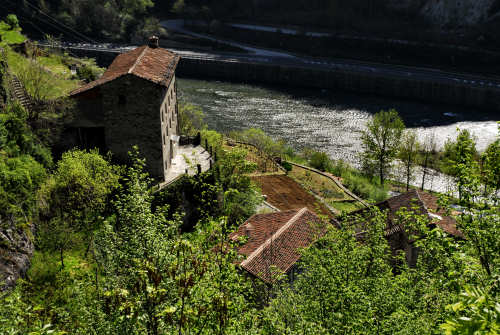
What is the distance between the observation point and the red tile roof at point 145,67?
37.8 metres

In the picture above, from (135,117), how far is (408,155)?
38658 millimetres

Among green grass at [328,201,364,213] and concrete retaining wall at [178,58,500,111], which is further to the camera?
concrete retaining wall at [178,58,500,111]

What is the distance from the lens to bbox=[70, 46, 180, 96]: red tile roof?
37.8 meters

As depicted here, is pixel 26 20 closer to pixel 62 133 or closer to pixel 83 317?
pixel 62 133

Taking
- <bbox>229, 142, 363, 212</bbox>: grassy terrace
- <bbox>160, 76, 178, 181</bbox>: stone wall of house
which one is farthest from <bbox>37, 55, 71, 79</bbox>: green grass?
<bbox>229, 142, 363, 212</bbox>: grassy terrace

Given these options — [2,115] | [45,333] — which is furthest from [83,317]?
[2,115]

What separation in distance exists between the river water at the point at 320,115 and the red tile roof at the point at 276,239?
111ft

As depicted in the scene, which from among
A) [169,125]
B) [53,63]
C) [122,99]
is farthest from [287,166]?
[53,63]

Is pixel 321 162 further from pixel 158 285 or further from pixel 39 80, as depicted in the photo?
pixel 158 285

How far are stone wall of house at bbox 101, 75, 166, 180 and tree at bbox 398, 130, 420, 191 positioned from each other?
35219mm

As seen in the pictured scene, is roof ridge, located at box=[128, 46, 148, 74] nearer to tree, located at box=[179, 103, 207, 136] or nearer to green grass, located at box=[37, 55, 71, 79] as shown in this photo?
tree, located at box=[179, 103, 207, 136]

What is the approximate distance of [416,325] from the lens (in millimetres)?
15016

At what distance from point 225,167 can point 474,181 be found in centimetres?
2745

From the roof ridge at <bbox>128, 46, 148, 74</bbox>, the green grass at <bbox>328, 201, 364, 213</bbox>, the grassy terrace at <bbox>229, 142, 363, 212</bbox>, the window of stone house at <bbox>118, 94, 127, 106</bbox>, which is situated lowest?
the green grass at <bbox>328, 201, 364, 213</bbox>
